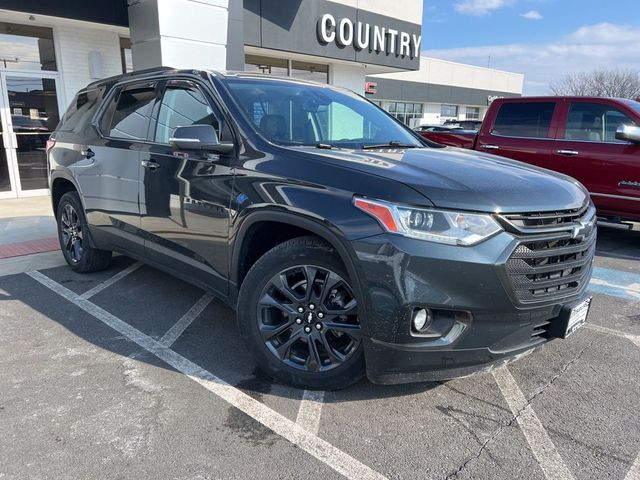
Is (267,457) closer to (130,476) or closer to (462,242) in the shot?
(130,476)

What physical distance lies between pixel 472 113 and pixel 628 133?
37.7 metres

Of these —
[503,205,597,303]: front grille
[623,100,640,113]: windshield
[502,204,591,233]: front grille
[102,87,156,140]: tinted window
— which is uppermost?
[623,100,640,113]: windshield

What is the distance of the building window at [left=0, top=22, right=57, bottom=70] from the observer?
952 centimetres

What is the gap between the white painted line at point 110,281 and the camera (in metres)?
4.64

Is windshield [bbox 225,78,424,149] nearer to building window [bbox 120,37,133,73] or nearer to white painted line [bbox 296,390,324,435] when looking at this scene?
white painted line [bbox 296,390,324,435]

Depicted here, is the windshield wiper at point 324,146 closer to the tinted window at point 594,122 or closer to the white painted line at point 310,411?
the white painted line at point 310,411

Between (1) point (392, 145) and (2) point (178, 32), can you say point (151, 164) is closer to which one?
(1) point (392, 145)

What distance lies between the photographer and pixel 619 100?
6.61 m

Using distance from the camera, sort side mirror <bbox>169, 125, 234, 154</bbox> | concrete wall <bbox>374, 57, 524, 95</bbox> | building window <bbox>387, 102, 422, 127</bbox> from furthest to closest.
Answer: concrete wall <bbox>374, 57, 524, 95</bbox> < building window <bbox>387, 102, 422, 127</bbox> < side mirror <bbox>169, 125, 234, 154</bbox>

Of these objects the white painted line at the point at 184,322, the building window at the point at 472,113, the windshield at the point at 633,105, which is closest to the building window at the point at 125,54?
the white painted line at the point at 184,322

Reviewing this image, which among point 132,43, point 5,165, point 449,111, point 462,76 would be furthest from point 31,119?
point 462,76

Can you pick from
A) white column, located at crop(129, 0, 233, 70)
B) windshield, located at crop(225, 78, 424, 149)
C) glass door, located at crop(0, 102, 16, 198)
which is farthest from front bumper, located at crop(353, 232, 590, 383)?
glass door, located at crop(0, 102, 16, 198)

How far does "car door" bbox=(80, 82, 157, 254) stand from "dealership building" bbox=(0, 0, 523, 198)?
122 inches

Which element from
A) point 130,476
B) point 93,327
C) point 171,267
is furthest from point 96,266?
point 130,476
